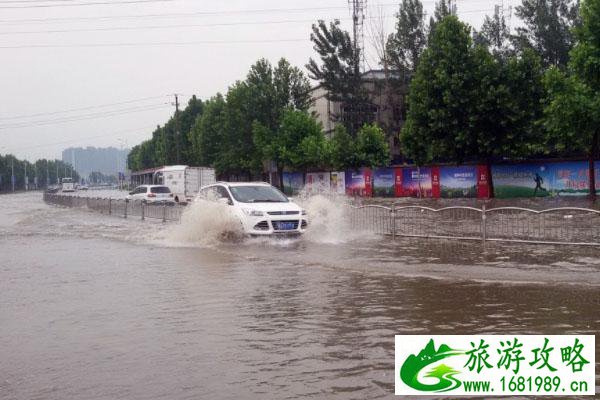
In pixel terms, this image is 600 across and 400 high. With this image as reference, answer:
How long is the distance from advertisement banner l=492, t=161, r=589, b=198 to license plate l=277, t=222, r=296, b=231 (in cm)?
2126

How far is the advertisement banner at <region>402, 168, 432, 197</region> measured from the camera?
1620 inches

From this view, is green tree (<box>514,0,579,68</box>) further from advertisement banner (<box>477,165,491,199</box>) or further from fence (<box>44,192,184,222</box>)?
fence (<box>44,192,184,222</box>)

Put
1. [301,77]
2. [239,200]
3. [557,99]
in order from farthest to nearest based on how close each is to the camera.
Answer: [301,77], [557,99], [239,200]

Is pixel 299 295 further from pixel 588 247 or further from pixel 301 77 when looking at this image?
pixel 301 77

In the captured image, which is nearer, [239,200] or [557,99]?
[239,200]

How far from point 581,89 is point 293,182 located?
33.2 meters

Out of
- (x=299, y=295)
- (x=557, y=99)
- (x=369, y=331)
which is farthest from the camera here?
(x=557, y=99)

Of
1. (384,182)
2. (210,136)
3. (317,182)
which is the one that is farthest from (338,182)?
(210,136)

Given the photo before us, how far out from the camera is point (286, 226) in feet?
55.1

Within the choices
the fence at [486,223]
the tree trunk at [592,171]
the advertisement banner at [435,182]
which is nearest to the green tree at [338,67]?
the advertisement banner at [435,182]

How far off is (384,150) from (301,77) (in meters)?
14.9

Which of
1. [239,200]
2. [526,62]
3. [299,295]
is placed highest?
[526,62]

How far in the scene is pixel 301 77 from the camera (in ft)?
190

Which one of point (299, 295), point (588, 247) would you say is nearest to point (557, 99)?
point (588, 247)
